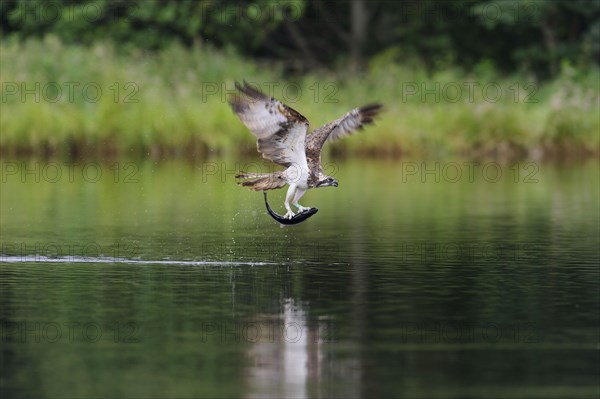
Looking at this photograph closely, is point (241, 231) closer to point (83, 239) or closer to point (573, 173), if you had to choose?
point (83, 239)

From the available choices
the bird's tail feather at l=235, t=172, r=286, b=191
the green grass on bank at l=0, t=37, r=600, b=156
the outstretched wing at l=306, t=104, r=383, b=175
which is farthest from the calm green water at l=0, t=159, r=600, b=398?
the green grass on bank at l=0, t=37, r=600, b=156

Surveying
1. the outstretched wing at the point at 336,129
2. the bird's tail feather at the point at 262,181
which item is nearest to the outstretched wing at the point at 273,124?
the bird's tail feather at the point at 262,181

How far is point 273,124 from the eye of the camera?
1320 centimetres

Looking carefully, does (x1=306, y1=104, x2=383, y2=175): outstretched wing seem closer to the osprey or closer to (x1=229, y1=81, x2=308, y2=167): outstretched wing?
the osprey

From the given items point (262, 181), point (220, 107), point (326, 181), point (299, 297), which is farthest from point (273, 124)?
point (220, 107)

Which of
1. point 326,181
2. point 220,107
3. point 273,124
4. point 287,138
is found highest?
point 220,107

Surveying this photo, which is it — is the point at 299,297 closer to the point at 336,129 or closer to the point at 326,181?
the point at 326,181

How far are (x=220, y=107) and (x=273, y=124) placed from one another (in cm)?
1736

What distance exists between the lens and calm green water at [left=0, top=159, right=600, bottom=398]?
8688mm

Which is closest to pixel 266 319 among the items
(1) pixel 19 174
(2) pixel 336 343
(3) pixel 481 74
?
(2) pixel 336 343

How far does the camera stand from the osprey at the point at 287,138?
13.0m

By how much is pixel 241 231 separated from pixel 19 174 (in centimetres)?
960

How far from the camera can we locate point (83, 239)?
1600 centimetres

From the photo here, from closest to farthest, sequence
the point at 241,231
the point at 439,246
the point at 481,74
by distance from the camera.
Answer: the point at 439,246 < the point at 241,231 < the point at 481,74
